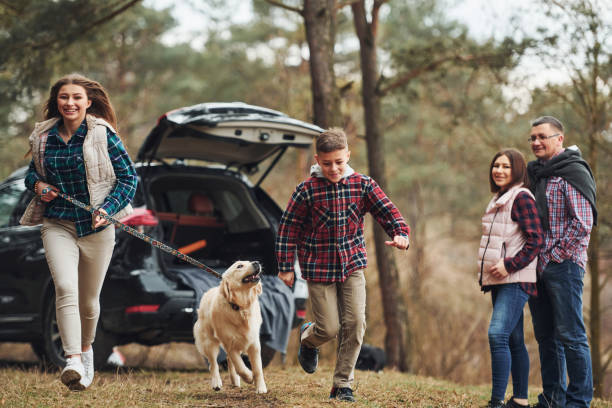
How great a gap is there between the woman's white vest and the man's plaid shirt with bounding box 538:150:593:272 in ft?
0.54

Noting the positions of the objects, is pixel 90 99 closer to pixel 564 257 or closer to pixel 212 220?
pixel 212 220

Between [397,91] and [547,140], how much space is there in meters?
6.51

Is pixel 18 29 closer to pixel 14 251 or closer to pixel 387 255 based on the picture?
pixel 14 251

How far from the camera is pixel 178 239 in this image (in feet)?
23.2

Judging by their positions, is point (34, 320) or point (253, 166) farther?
point (253, 166)

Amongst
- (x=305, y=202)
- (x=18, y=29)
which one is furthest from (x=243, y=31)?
(x=305, y=202)

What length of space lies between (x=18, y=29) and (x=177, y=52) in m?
11.5

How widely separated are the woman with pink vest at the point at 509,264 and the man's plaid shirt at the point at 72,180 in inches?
97.5

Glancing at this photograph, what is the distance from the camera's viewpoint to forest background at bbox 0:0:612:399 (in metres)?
8.38

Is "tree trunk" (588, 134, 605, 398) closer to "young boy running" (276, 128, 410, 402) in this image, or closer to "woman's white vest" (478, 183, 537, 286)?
"woman's white vest" (478, 183, 537, 286)

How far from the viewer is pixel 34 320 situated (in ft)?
20.1

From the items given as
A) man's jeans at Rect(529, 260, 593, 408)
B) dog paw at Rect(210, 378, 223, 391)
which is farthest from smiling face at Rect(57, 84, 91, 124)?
man's jeans at Rect(529, 260, 593, 408)

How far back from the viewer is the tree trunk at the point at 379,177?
9.55 m

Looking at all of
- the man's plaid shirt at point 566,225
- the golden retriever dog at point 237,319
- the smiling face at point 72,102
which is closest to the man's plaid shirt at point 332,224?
the golden retriever dog at point 237,319
